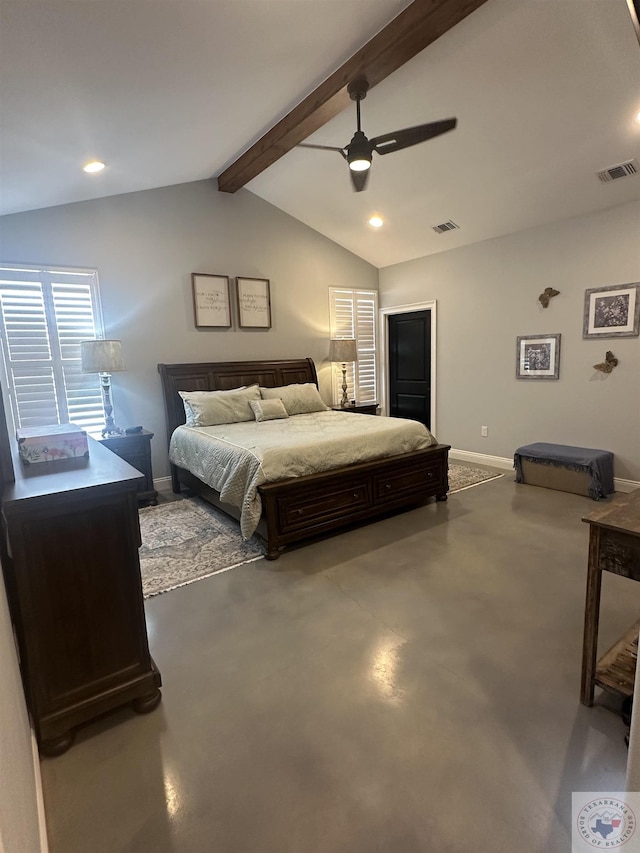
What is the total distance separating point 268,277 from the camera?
5438mm

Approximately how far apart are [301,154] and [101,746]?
480cm

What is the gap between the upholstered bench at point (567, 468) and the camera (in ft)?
13.3

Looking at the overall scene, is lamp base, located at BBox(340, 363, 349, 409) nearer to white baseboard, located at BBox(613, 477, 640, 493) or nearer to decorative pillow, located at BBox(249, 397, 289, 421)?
decorative pillow, located at BBox(249, 397, 289, 421)

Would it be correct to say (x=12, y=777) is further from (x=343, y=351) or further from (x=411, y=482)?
(x=343, y=351)

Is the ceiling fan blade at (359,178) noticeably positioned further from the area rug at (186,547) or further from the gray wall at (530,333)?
the area rug at (186,547)

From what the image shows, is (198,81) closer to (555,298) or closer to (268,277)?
(268,277)

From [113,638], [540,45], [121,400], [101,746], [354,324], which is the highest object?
[540,45]

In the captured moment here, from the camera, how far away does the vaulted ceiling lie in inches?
→ 83.6

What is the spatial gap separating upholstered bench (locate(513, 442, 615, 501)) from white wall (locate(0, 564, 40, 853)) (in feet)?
14.5

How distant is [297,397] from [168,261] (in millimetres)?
2053

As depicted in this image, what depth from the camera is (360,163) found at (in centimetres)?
279

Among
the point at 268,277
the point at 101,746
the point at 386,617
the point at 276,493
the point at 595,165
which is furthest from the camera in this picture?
the point at 268,277

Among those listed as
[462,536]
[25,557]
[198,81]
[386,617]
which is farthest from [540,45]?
[25,557]

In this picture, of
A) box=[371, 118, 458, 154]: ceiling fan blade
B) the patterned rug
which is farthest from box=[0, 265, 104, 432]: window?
box=[371, 118, 458, 154]: ceiling fan blade
